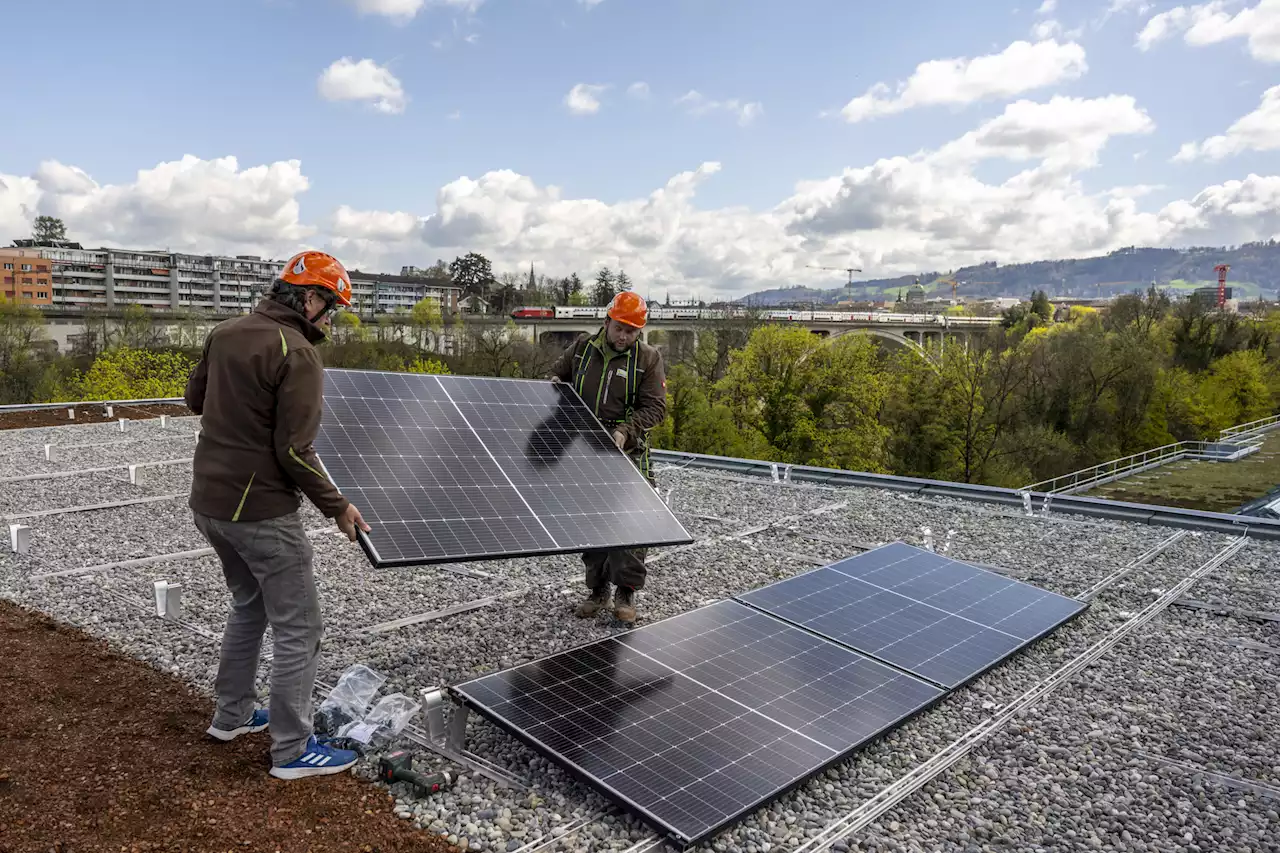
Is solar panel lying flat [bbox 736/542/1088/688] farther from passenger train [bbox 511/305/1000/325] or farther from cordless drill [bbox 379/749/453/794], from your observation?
passenger train [bbox 511/305/1000/325]

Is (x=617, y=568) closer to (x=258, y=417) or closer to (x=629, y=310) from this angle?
(x=629, y=310)

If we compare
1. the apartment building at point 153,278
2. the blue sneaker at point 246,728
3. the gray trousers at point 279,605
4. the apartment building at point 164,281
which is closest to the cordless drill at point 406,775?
the gray trousers at point 279,605

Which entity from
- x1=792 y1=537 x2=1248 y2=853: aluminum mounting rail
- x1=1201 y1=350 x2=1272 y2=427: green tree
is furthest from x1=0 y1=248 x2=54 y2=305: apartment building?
x1=792 y1=537 x2=1248 y2=853: aluminum mounting rail

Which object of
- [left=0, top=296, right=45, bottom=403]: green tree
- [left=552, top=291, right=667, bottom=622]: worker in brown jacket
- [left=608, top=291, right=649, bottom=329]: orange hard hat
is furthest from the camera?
[left=0, top=296, right=45, bottom=403]: green tree

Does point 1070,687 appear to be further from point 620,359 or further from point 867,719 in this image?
point 620,359

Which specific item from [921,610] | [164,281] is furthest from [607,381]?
[164,281]

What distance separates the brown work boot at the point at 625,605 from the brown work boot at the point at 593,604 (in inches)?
4.7

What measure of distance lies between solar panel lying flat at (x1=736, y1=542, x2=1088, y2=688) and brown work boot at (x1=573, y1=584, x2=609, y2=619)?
4.02ft

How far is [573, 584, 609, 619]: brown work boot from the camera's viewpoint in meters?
7.10

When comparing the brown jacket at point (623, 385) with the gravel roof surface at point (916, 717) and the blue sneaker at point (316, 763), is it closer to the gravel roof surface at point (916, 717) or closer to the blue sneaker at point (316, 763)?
the gravel roof surface at point (916, 717)

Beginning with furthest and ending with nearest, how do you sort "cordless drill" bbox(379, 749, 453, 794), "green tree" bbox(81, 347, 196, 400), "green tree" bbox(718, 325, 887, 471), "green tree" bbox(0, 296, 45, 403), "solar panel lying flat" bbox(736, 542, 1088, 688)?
"green tree" bbox(0, 296, 45, 403) → "green tree" bbox(718, 325, 887, 471) → "green tree" bbox(81, 347, 196, 400) → "solar panel lying flat" bbox(736, 542, 1088, 688) → "cordless drill" bbox(379, 749, 453, 794)

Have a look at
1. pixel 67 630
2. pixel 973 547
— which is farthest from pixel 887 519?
pixel 67 630

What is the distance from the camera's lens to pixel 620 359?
23.0 ft

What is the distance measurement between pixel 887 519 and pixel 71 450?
48.5 feet
